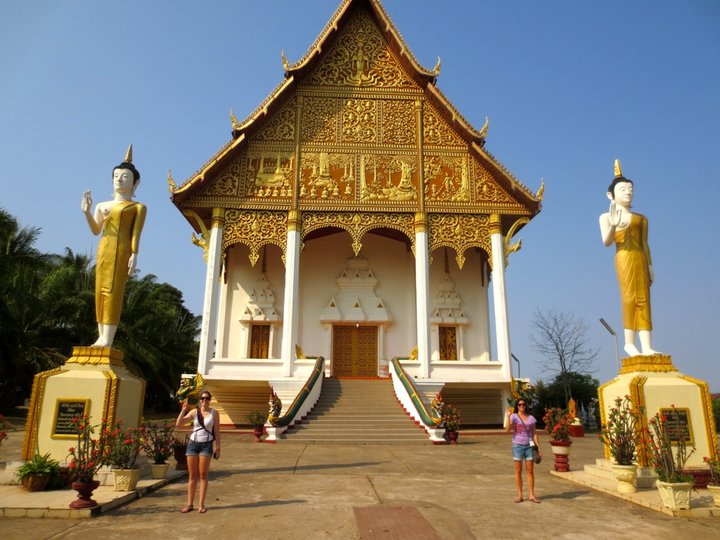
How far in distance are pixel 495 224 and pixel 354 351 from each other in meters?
6.10

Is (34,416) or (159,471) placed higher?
(34,416)

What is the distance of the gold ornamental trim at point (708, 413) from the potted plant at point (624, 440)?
2.89 ft

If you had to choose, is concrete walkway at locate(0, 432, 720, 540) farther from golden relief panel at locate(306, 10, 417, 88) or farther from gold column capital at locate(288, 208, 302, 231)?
golden relief panel at locate(306, 10, 417, 88)

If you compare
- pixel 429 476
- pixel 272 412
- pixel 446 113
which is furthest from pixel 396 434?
pixel 446 113

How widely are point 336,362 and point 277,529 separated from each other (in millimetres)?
12653

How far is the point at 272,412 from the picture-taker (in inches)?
453

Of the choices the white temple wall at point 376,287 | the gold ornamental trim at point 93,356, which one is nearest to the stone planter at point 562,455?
the gold ornamental trim at point 93,356

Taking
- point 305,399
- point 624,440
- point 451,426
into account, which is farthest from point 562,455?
point 305,399

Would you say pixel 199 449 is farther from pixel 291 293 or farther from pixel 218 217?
pixel 218 217

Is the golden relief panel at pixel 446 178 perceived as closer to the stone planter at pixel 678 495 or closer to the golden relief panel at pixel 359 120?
the golden relief panel at pixel 359 120

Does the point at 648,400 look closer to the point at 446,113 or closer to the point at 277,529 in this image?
the point at 277,529

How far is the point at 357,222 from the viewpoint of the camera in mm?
15016

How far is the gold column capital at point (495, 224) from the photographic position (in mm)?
15125

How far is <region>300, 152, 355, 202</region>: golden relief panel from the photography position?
15.2 metres
